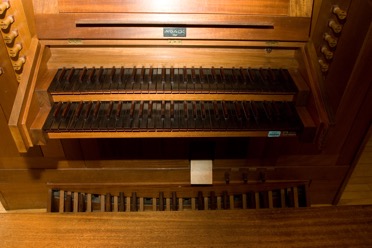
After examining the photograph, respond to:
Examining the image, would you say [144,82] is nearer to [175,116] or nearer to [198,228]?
[175,116]

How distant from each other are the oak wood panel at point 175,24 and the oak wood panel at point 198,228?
959 mm

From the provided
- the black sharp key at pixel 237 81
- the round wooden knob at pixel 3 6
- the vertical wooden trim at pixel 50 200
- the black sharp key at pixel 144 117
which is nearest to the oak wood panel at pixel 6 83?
the round wooden knob at pixel 3 6

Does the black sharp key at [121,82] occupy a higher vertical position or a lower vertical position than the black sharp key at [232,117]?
higher

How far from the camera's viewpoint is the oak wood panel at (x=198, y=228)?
131 centimetres

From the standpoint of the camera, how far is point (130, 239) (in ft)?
4.34

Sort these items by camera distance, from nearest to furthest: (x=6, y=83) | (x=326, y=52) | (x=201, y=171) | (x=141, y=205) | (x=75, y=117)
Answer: (x=75, y=117) → (x=326, y=52) → (x=6, y=83) → (x=201, y=171) → (x=141, y=205)

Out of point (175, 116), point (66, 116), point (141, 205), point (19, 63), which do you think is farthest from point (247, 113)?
point (19, 63)

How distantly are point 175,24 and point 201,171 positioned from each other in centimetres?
105

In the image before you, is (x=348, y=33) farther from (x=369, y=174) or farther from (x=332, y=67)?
(x=369, y=174)

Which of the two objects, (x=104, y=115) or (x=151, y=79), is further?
(x=151, y=79)

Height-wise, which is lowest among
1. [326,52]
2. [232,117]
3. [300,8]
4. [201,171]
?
[201,171]

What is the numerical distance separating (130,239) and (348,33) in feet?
5.07

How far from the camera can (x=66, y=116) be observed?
5.68 ft

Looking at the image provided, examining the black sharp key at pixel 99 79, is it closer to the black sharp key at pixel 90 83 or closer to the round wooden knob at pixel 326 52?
the black sharp key at pixel 90 83
